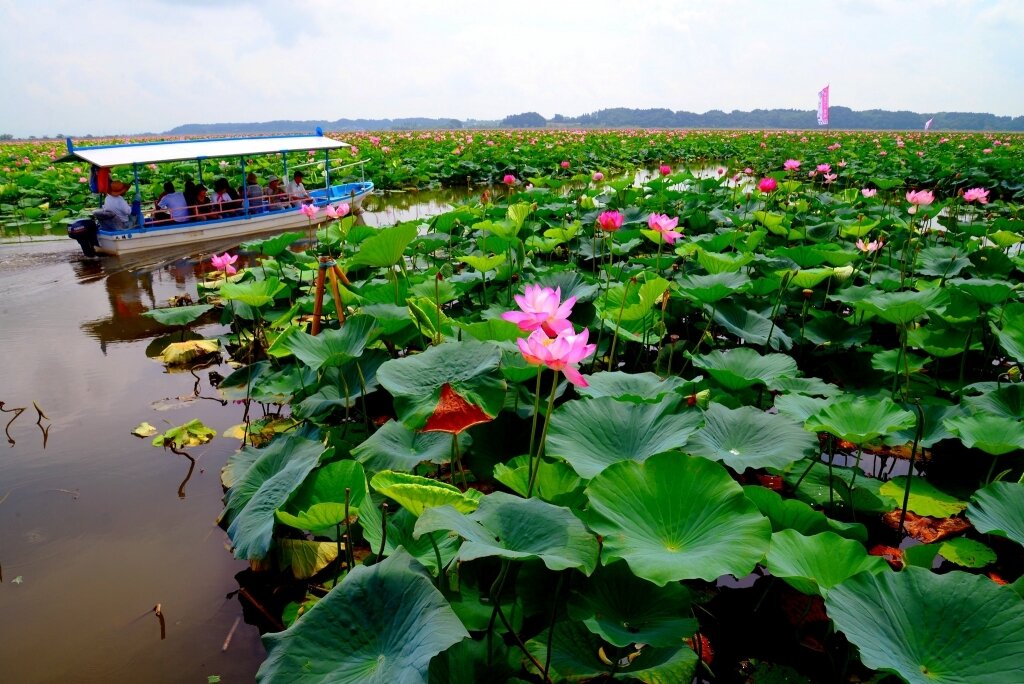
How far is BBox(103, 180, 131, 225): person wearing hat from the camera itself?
23.2 ft

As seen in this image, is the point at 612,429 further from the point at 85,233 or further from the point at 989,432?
the point at 85,233

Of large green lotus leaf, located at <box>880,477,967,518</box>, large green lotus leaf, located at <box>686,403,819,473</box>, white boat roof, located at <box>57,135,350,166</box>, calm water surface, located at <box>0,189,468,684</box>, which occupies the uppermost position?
white boat roof, located at <box>57,135,350,166</box>

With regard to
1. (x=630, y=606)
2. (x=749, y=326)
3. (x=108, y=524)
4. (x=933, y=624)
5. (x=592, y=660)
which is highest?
(x=749, y=326)

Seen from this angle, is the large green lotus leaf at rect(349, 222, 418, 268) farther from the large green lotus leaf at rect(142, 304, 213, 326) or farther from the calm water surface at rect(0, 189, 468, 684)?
the large green lotus leaf at rect(142, 304, 213, 326)

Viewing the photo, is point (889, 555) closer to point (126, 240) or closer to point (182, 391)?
point (182, 391)

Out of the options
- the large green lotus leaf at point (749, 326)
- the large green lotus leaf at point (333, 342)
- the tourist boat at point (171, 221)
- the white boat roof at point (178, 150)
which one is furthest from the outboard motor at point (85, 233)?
the large green lotus leaf at point (749, 326)

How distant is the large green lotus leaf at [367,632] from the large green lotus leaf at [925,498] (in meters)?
1.53

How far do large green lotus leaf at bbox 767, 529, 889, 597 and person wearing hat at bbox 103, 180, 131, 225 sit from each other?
779 centimetres

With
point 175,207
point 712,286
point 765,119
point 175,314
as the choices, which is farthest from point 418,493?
point 765,119

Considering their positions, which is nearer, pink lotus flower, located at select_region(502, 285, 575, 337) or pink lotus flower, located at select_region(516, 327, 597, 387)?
pink lotus flower, located at select_region(516, 327, 597, 387)

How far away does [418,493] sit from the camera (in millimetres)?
1310

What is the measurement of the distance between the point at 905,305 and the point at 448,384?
1689 millimetres

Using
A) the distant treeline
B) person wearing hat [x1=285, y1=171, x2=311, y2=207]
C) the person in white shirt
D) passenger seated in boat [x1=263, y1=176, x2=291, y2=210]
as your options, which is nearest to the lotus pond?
the person in white shirt

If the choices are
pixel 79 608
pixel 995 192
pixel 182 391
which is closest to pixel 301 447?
pixel 79 608
